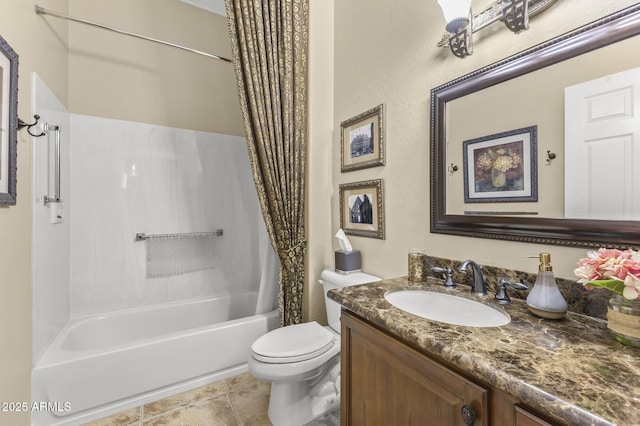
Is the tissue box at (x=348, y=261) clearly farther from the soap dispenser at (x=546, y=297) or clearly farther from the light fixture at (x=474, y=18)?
the light fixture at (x=474, y=18)

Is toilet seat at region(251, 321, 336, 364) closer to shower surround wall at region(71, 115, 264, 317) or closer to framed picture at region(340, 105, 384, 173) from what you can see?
framed picture at region(340, 105, 384, 173)

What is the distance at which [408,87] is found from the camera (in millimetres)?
1434

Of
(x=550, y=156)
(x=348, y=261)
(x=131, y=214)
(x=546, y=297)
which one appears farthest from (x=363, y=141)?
(x=131, y=214)

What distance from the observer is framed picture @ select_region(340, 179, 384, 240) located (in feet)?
5.30

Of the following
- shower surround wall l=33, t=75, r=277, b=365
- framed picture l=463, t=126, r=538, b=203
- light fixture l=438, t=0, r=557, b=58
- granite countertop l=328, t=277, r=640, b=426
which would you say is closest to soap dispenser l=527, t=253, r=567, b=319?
granite countertop l=328, t=277, r=640, b=426

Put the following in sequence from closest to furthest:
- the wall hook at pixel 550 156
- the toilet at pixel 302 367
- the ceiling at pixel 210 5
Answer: the wall hook at pixel 550 156
the toilet at pixel 302 367
the ceiling at pixel 210 5

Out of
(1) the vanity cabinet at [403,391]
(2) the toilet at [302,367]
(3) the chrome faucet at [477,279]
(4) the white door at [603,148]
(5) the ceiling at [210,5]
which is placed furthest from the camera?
(5) the ceiling at [210,5]

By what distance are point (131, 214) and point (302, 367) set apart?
194 cm

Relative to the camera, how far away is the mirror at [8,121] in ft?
3.83

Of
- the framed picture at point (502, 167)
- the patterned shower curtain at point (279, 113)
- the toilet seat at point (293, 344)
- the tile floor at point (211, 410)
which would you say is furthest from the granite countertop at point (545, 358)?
the tile floor at point (211, 410)

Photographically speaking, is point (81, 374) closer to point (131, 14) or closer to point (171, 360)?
point (171, 360)

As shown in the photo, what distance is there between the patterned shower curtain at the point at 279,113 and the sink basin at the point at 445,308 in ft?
3.21

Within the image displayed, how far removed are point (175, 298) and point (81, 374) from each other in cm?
96

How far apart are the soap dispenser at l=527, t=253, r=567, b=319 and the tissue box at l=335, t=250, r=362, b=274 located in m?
1.00
